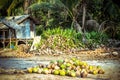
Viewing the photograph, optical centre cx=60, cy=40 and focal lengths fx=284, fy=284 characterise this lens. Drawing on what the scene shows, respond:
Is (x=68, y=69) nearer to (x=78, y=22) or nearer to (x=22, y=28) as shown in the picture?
(x=78, y=22)

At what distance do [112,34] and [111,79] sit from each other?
14289mm

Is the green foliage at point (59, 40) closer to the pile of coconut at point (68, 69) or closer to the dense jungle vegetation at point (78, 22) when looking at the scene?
the dense jungle vegetation at point (78, 22)

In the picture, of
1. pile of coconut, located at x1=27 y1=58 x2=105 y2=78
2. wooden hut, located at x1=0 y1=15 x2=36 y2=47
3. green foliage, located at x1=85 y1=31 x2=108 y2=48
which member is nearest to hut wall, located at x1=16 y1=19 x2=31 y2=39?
wooden hut, located at x1=0 y1=15 x2=36 y2=47

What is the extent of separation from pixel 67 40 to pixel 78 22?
19.3ft

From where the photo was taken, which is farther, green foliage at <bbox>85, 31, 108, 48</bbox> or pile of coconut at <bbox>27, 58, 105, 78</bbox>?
green foliage at <bbox>85, 31, 108, 48</bbox>

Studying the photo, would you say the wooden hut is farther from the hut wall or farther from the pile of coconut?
the pile of coconut

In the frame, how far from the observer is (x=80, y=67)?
25.8 feet

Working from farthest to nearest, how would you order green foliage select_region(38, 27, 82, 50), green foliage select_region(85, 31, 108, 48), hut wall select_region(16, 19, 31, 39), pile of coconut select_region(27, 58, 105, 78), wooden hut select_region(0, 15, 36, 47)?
hut wall select_region(16, 19, 31, 39) < wooden hut select_region(0, 15, 36, 47) < green foliage select_region(85, 31, 108, 48) < green foliage select_region(38, 27, 82, 50) < pile of coconut select_region(27, 58, 105, 78)

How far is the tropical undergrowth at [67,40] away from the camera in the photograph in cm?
1590

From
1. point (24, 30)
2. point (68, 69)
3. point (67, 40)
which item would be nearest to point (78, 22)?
point (24, 30)

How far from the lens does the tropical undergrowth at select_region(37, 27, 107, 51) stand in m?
15.9

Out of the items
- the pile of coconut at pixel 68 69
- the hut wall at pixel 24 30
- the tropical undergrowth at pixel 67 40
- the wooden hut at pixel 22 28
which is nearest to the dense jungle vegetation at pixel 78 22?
the tropical undergrowth at pixel 67 40

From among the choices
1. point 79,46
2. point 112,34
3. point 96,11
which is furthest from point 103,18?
point 79,46

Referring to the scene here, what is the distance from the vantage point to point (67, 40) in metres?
16.2
